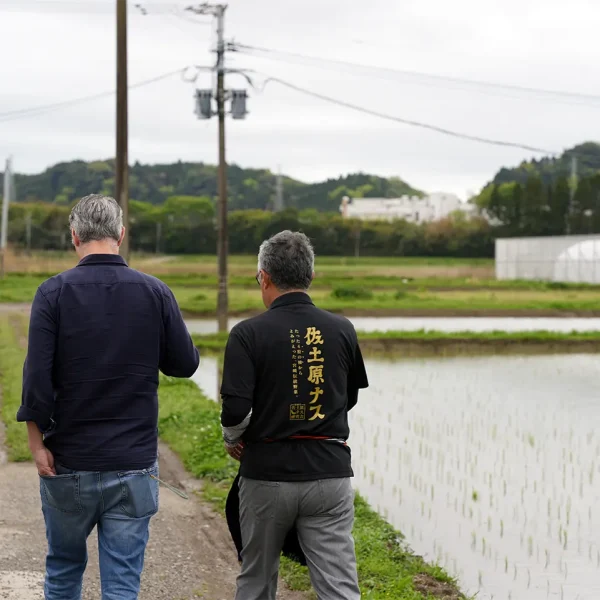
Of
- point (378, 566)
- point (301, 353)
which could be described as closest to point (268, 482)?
point (301, 353)

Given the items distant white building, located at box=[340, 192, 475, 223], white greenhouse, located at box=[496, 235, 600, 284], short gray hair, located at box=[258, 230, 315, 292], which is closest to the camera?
short gray hair, located at box=[258, 230, 315, 292]

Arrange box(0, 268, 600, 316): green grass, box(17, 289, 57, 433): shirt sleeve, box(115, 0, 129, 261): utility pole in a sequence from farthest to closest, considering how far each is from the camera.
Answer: box(0, 268, 600, 316): green grass < box(115, 0, 129, 261): utility pole < box(17, 289, 57, 433): shirt sleeve

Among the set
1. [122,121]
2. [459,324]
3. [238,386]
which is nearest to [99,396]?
[238,386]

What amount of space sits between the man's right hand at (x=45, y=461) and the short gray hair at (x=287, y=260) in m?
0.96

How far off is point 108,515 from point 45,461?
28cm

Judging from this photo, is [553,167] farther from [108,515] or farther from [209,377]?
[108,515]

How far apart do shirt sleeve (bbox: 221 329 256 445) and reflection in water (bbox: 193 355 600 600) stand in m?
2.47

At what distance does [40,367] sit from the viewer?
142 inches

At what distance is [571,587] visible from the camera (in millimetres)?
5871

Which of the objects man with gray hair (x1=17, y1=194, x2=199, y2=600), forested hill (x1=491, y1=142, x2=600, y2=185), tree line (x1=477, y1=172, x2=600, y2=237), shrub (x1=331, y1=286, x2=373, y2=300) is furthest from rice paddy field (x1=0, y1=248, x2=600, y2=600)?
forested hill (x1=491, y1=142, x2=600, y2=185)

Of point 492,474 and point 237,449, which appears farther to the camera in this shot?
point 492,474

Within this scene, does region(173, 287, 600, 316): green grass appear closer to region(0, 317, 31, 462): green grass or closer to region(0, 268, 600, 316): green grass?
region(0, 268, 600, 316): green grass

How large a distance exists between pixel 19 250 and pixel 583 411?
59.7m

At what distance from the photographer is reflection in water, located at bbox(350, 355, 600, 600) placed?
628cm
